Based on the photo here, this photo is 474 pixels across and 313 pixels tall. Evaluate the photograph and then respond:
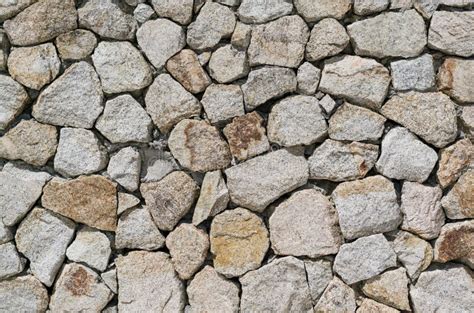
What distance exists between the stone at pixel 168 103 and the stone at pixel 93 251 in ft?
1.53

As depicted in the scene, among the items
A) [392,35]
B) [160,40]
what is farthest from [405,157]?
[160,40]

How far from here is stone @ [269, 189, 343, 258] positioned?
1927 millimetres

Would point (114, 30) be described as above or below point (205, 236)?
above

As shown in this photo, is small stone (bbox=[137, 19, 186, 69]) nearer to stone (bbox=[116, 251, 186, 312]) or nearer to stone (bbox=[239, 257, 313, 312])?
stone (bbox=[116, 251, 186, 312])

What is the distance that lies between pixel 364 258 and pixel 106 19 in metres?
1.22

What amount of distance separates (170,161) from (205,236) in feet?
0.97

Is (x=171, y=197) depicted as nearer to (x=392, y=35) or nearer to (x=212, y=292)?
(x=212, y=292)

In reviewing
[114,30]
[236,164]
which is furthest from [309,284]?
[114,30]

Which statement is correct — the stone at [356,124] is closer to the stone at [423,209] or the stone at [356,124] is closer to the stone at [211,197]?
the stone at [423,209]

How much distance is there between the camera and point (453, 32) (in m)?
1.85

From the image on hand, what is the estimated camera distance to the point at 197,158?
6.52 ft

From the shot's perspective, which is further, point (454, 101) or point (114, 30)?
point (114, 30)

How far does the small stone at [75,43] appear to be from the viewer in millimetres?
2023

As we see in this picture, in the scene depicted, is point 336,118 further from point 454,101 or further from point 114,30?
point 114,30
